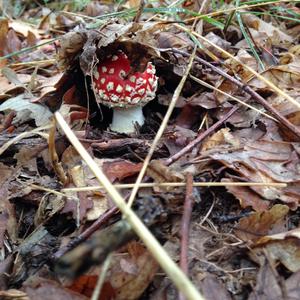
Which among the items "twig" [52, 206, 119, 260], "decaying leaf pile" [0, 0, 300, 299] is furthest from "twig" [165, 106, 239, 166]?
"twig" [52, 206, 119, 260]

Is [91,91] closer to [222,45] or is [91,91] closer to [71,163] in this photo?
[71,163]

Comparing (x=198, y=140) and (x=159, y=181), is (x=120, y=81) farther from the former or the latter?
(x=159, y=181)

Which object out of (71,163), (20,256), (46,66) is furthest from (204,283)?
(46,66)

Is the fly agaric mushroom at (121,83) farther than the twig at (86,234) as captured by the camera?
Yes

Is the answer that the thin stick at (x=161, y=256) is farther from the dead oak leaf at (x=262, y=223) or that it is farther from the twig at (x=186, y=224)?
the dead oak leaf at (x=262, y=223)

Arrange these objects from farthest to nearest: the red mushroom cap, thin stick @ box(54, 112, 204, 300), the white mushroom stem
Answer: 1. the white mushroom stem
2. the red mushroom cap
3. thin stick @ box(54, 112, 204, 300)

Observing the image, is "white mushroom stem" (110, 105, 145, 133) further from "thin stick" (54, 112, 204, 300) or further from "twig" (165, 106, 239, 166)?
"thin stick" (54, 112, 204, 300)

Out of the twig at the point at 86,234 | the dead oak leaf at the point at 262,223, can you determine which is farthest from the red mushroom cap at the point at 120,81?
the dead oak leaf at the point at 262,223
